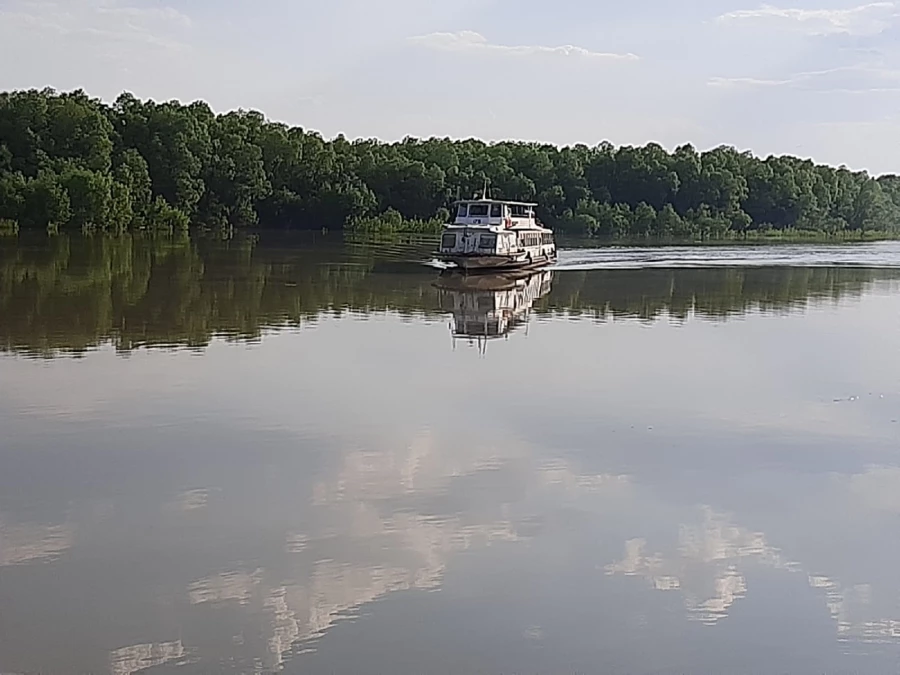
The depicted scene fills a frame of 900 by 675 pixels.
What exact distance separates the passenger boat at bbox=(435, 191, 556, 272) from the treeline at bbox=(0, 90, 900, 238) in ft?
93.7

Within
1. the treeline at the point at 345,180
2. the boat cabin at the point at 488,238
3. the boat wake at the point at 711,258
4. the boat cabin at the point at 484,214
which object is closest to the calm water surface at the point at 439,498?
the boat cabin at the point at 488,238

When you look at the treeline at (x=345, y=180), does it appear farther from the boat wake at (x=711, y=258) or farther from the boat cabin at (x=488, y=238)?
the boat cabin at (x=488, y=238)

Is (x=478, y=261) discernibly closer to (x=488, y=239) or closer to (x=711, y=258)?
(x=488, y=239)

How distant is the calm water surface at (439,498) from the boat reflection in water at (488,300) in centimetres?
66

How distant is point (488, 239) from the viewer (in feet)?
115

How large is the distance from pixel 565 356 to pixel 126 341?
22.3 feet

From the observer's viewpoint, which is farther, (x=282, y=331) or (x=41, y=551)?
(x=282, y=331)

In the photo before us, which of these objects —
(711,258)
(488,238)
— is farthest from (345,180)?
(488,238)

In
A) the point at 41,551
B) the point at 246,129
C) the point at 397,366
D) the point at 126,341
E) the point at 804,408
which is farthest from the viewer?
the point at 246,129

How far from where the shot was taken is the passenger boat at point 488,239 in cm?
3466

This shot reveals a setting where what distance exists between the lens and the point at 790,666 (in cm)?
641

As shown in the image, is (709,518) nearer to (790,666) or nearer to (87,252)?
(790,666)

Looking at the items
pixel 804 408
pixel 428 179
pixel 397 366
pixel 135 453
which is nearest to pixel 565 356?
pixel 397 366

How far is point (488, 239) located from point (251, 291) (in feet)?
32.8
